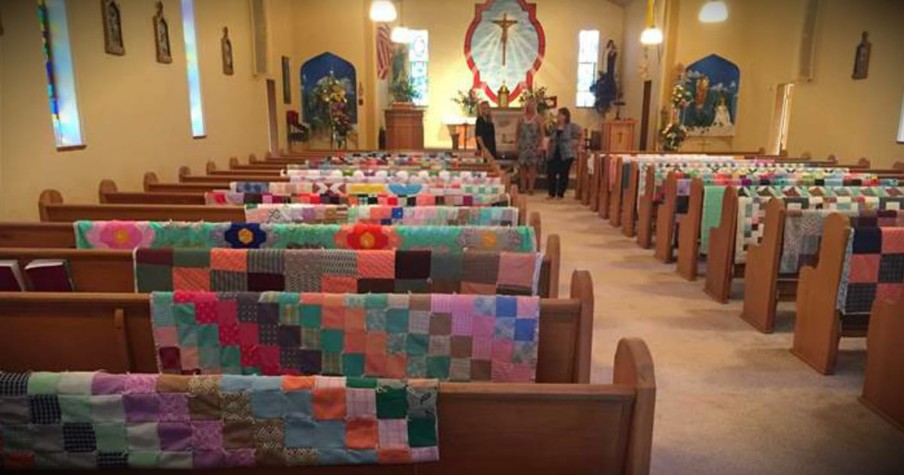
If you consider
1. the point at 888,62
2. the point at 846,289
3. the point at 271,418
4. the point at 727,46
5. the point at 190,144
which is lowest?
the point at 846,289

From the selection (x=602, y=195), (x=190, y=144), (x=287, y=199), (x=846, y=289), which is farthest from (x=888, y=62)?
(x=190, y=144)

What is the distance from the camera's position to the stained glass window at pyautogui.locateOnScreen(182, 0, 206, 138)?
5.85m

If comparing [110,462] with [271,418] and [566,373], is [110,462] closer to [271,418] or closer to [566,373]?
[271,418]

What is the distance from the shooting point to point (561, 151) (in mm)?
8680

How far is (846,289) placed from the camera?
112 inches

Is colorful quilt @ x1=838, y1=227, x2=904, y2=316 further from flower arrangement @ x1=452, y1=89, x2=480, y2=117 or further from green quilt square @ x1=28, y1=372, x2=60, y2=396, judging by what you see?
flower arrangement @ x1=452, y1=89, x2=480, y2=117

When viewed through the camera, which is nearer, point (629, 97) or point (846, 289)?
point (846, 289)

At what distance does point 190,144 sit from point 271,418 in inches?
211

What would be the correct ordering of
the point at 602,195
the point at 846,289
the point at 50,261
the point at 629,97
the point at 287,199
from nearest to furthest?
the point at 50,261
the point at 846,289
the point at 287,199
the point at 602,195
the point at 629,97

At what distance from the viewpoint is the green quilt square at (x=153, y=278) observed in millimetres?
1877

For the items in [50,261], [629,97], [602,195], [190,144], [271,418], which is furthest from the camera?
[629,97]

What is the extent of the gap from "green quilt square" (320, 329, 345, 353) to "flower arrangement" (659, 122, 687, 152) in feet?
30.4

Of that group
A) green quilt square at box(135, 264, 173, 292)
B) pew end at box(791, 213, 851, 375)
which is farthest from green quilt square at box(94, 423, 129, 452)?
pew end at box(791, 213, 851, 375)

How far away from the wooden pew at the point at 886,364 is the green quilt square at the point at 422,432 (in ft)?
7.60
